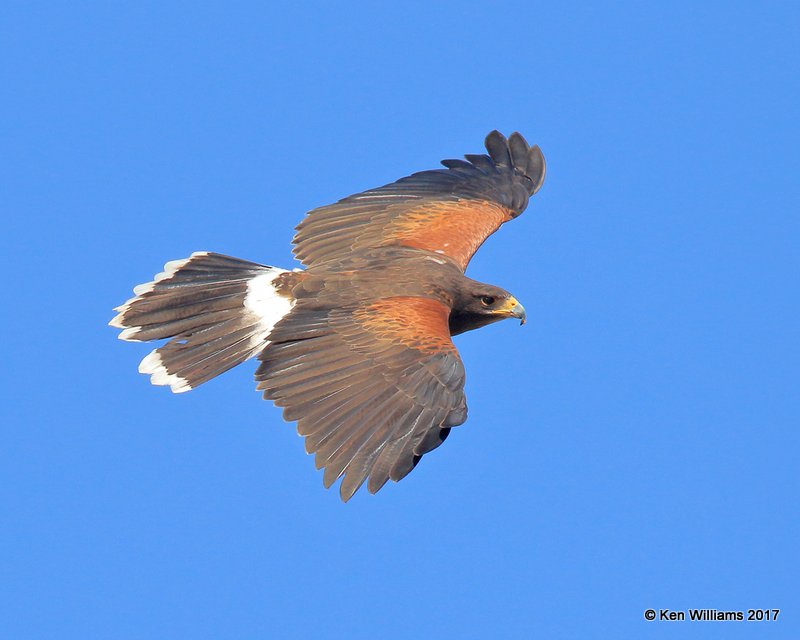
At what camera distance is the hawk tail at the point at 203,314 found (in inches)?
451

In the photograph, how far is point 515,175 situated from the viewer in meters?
14.5

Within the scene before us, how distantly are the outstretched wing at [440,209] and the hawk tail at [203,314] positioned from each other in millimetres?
1126

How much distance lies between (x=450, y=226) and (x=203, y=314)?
2.88 m

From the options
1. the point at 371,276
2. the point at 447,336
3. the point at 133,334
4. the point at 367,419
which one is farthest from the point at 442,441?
the point at 133,334

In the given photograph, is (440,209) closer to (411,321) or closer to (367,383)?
(411,321)

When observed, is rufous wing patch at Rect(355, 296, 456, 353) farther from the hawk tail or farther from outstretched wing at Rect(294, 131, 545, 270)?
outstretched wing at Rect(294, 131, 545, 270)

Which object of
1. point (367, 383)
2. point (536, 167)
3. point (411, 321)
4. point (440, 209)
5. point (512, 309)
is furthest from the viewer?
point (536, 167)

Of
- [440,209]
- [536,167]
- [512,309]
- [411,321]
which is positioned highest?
[536,167]

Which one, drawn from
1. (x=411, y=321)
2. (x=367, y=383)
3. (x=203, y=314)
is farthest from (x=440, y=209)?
(x=367, y=383)

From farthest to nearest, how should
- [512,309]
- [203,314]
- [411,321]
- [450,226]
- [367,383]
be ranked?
1. [450,226]
2. [512,309]
3. [203,314]
4. [411,321]
5. [367,383]

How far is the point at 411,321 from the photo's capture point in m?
11.2

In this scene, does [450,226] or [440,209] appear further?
[440,209]

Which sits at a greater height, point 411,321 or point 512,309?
point 512,309

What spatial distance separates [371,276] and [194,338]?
1663 mm
